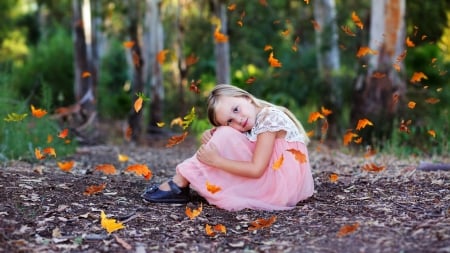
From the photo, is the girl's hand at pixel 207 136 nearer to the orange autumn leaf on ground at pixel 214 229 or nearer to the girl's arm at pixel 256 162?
the girl's arm at pixel 256 162

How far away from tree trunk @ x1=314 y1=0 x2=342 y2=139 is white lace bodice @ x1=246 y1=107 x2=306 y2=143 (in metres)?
5.92

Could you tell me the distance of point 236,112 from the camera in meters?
3.96

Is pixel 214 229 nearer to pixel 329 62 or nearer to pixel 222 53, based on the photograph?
pixel 222 53

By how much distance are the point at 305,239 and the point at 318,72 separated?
1056cm

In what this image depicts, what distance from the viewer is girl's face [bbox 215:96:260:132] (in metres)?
3.93

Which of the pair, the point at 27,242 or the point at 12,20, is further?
the point at 12,20

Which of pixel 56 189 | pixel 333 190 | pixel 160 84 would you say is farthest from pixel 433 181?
pixel 160 84

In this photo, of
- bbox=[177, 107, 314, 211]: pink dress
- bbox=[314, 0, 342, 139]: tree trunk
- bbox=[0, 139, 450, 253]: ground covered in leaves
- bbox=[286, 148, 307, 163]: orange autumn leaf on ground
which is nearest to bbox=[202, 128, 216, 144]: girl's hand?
bbox=[177, 107, 314, 211]: pink dress

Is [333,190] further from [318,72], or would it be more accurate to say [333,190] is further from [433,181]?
[318,72]

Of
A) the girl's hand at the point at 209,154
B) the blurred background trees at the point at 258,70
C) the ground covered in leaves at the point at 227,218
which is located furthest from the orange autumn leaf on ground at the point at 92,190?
the blurred background trees at the point at 258,70

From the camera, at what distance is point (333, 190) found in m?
4.37

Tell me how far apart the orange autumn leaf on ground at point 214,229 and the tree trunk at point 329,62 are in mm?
6542

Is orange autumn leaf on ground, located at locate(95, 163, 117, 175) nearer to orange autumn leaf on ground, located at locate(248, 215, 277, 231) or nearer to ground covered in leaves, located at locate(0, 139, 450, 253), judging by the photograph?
ground covered in leaves, located at locate(0, 139, 450, 253)

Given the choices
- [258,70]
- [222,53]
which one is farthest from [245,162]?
[258,70]
